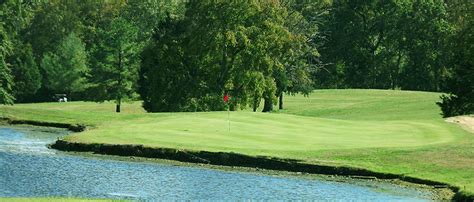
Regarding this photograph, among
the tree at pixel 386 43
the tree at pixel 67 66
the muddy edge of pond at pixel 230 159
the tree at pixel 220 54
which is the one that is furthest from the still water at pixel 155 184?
the tree at pixel 386 43

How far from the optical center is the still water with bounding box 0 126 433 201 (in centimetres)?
3479

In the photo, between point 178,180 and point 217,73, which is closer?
point 178,180

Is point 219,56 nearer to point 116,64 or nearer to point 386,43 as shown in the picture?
point 116,64

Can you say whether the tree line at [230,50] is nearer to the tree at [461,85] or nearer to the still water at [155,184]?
the tree at [461,85]

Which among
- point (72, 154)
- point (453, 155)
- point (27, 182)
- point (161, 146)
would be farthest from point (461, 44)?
point (27, 182)

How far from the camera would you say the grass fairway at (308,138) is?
143 ft

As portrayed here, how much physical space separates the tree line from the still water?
28610mm

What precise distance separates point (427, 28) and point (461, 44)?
59.6m

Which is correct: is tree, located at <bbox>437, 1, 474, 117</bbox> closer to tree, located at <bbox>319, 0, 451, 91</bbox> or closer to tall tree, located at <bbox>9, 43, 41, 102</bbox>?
tree, located at <bbox>319, 0, 451, 91</bbox>

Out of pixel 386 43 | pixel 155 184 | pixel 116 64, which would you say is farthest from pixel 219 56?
pixel 386 43

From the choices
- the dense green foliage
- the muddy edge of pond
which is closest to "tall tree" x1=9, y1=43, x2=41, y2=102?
the dense green foliage

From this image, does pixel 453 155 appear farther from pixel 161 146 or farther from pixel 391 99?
pixel 391 99

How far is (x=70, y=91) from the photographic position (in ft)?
431

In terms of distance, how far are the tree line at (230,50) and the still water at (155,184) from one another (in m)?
28.6
